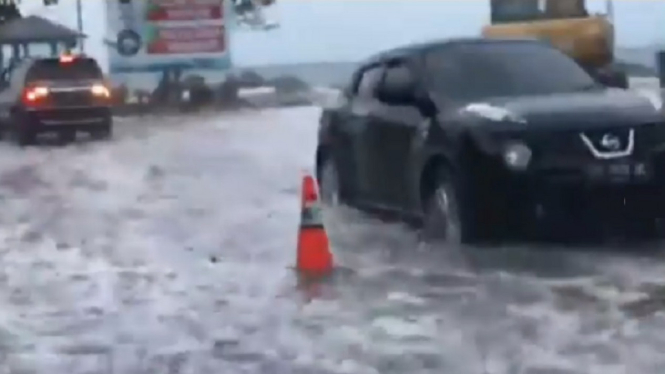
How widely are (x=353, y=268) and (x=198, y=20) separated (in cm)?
4789

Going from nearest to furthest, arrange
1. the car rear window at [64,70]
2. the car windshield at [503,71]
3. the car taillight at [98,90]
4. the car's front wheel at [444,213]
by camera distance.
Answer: the car's front wheel at [444,213] → the car windshield at [503,71] → the car rear window at [64,70] → the car taillight at [98,90]

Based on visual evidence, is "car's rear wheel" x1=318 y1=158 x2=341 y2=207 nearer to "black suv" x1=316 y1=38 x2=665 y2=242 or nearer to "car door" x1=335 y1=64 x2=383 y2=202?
"car door" x1=335 y1=64 x2=383 y2=202

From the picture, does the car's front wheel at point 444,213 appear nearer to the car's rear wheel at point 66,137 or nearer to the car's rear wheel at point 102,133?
the car's rear wheel at point 102,133

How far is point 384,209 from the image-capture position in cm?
1352

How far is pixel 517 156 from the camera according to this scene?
11305 mm

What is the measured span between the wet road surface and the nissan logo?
0.73 m

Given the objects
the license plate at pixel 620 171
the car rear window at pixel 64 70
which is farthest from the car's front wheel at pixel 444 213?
the car rear window at pixel 64 70

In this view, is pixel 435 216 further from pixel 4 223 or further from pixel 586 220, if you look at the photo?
pixel 4 223

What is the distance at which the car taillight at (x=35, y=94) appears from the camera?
30.8 m

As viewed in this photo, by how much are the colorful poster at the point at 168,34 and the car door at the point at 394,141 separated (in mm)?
45418

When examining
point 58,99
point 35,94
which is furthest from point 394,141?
point 35,94

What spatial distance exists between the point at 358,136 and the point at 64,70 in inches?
732

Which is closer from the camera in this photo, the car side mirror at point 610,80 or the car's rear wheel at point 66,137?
the car side mirror at point 610,80

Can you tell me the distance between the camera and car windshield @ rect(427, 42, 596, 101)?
12.5 metres
